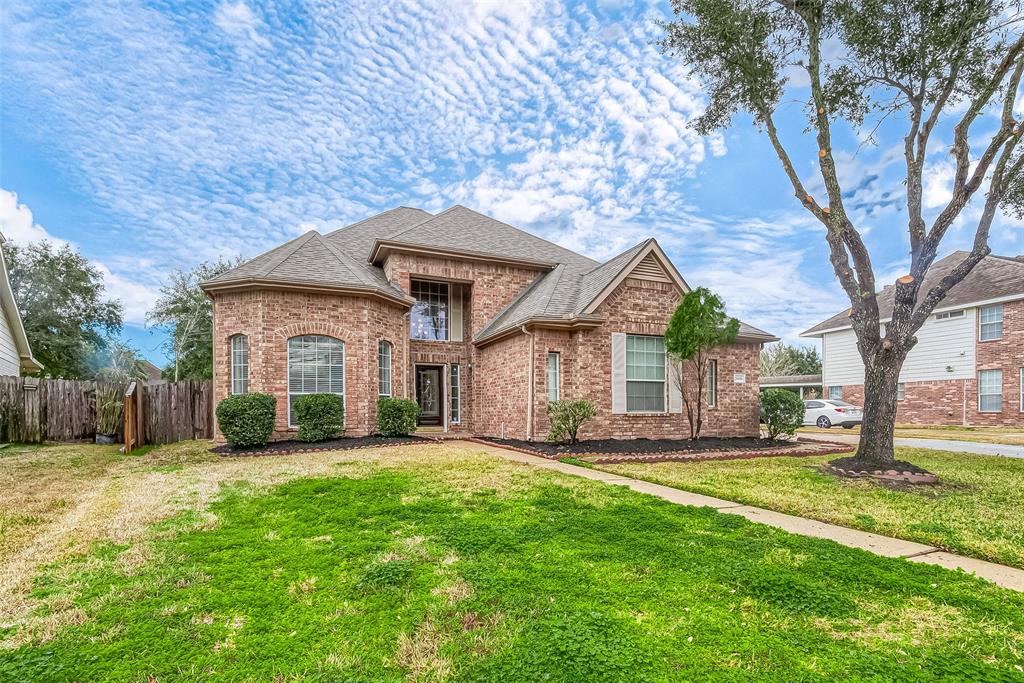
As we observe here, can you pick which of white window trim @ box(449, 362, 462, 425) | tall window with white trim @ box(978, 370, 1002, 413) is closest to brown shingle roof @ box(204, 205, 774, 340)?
white window trim @ box(449, 362, 462, 425)

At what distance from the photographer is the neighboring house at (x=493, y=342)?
478 inches

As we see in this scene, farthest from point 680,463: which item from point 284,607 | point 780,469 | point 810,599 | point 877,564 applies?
point 284,607

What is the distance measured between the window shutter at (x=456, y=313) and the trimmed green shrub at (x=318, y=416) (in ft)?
16.7

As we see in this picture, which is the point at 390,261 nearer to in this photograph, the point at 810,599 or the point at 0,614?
the point at 0,614

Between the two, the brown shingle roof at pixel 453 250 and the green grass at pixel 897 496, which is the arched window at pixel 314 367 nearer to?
the brown shingle roof at pixel 453 250

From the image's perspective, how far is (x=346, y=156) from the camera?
1475 centimetres

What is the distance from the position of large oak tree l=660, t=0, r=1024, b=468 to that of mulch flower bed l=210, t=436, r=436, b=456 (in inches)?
371

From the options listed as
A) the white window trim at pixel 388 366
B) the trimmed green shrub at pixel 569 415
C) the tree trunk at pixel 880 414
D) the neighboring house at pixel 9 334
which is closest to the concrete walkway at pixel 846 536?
the trimmed green shrub at pixel 569 415

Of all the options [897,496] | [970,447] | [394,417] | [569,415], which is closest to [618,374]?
[569,415]

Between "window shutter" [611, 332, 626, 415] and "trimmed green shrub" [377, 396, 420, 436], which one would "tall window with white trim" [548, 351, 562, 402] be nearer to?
"window shutter" [611, 332, 626, 415]

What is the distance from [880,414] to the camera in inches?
330

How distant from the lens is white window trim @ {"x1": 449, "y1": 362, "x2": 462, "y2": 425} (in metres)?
15.9

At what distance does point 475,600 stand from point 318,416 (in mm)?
9764

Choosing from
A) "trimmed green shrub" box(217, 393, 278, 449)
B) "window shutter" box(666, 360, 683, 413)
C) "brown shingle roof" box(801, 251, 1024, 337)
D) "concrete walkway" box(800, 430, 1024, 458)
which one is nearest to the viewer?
"trimmed green shrub" box(217, 393, 278, 449)
